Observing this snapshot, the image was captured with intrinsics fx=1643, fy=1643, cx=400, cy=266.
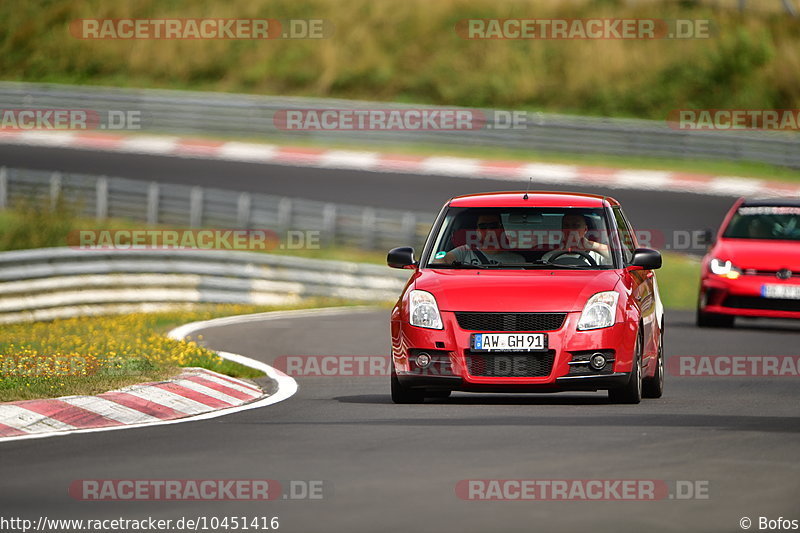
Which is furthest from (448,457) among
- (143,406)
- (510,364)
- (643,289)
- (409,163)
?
(409,163)

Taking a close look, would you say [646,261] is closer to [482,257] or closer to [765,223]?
[482,257]

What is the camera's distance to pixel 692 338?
1888 cm

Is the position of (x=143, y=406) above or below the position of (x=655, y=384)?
below

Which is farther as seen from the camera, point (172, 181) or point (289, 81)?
point (289, 81)

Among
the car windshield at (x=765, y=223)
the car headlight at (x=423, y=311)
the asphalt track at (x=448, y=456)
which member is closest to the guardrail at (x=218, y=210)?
the car windshield at (x=765, y=223)

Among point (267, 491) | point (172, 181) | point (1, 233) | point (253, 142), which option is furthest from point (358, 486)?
point (253, 142)

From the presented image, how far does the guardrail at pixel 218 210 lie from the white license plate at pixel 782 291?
11.4m

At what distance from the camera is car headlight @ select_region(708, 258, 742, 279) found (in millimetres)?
19891

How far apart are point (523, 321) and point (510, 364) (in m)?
0.32

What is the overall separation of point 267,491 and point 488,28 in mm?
43619

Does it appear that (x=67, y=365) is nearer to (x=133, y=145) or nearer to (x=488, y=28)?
(x=133, y=145)

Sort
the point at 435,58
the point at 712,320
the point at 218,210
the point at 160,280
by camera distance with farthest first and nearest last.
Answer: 1. the point at 435,58
2. the point at 218,210
3. the point at 160,280
4. the point at 712,320

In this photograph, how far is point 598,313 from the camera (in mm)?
11805

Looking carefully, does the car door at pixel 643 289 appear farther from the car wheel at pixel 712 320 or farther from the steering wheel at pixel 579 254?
the car wheel at pixel 712 320
